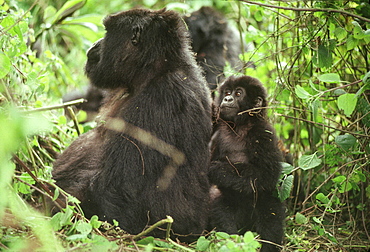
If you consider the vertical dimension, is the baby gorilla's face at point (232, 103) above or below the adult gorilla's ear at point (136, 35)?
below

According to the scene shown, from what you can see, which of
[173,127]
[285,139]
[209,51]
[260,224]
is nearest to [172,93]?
[173,127]

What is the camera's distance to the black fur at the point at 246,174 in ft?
9.95

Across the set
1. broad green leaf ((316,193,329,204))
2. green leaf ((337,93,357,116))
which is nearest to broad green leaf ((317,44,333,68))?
green leaf ((337,93,357,116))

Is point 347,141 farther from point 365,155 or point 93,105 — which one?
point 93,105

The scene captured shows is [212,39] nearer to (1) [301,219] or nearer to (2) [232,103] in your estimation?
(2) [232,103]

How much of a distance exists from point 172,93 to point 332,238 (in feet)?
5.20

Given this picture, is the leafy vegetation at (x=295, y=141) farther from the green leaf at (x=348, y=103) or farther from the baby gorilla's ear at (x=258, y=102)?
the baby gorilla's ear at (x=258, y=102)

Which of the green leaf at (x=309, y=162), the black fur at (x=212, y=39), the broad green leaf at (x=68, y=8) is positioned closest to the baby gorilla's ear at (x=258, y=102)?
the green leaf at (x=309, y=162)

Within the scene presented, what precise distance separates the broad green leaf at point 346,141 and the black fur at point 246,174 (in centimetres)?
43

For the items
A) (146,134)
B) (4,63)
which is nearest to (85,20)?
(146,134)

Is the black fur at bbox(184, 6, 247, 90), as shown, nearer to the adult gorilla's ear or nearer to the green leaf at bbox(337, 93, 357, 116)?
the adult gorilla's ear

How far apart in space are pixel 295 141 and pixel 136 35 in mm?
1822

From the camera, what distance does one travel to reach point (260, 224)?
305 cm

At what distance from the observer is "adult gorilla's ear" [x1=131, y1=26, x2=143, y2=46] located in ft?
9.84
